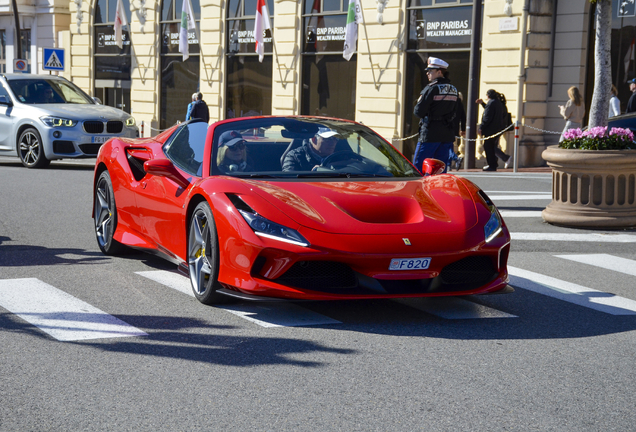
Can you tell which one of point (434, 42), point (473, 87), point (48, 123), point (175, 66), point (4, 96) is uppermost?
point (434, 42)

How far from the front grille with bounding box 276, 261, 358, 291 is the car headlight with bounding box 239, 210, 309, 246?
155 millimetres

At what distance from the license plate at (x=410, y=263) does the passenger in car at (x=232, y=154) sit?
1.37 meters

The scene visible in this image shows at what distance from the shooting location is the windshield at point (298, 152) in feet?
19.7

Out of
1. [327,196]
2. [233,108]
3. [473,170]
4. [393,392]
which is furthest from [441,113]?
[233,108]

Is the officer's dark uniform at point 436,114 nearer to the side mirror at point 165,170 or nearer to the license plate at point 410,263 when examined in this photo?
the side mirror at point 165,170

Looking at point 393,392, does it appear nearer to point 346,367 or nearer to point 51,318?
point 346,367

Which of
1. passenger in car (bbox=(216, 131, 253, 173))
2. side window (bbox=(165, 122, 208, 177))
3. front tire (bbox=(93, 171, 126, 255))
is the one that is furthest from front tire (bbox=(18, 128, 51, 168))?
passenger in car (bbox=(216, 131, 253, 173))

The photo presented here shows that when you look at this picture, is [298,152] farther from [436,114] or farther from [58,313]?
[436,114]

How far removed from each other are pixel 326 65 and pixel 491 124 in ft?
21.4

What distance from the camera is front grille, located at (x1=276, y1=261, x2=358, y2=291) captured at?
16.7ft

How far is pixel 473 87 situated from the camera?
18.6 m

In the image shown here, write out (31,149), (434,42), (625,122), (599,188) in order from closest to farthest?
(599,188), (625,122), (31,149), (434,42)

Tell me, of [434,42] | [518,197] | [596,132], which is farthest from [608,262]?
[434,42]

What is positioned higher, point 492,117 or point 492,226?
point 492,117
